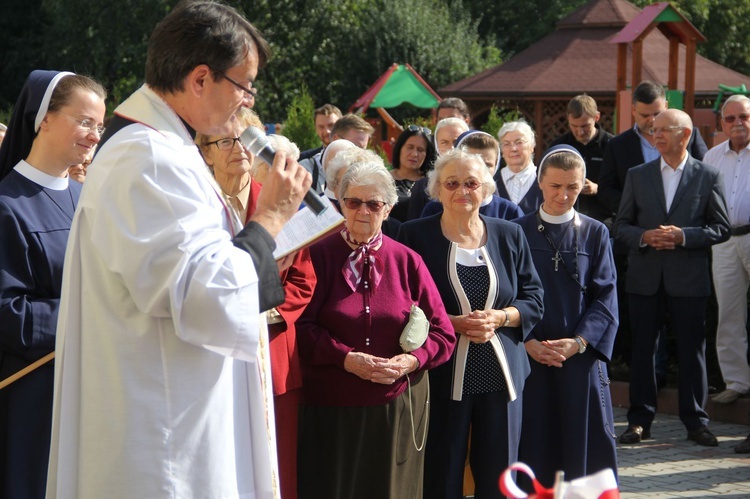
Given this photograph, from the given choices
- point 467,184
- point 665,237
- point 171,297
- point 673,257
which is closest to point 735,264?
point 673,257

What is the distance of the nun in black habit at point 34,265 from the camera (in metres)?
3.95

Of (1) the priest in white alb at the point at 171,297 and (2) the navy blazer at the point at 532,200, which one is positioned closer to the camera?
(1) the priest in white alb at the point at 171,297

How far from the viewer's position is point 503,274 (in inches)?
218

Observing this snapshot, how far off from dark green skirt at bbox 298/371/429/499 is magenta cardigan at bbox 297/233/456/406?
59mm

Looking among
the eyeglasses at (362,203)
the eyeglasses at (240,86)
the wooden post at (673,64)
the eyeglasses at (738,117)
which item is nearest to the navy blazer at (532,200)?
the eyeglasses at (738,117)

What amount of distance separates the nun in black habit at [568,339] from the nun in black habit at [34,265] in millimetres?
2857

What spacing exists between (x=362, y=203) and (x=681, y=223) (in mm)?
3378

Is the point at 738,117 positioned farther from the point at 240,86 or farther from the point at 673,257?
the point at 240,86

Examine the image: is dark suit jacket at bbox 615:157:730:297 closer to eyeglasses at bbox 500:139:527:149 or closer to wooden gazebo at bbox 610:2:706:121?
eyeglasses at bbox 500:139:527:149

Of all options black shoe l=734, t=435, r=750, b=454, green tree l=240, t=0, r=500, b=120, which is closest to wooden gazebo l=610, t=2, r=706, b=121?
black shoe l=734, t=435, r=750, b=454

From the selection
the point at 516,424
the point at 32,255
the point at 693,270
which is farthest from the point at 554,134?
the point at 32,255

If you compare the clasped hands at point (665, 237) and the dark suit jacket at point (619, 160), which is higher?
the dark suit jacket at point (619, 160)

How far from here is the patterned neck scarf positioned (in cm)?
496

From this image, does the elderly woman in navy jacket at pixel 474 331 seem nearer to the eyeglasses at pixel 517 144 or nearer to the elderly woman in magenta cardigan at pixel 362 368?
the elderly woman in magenta cardigan at pixel 362 368
